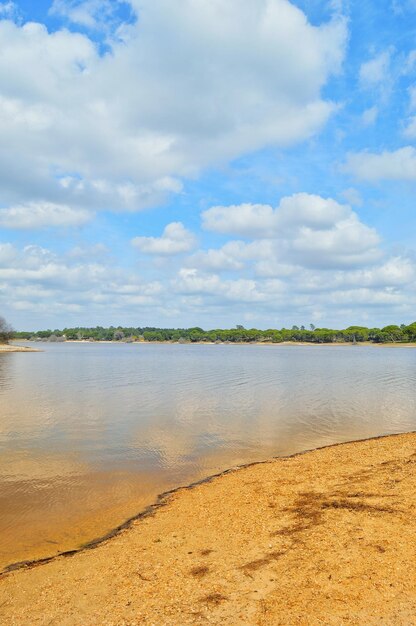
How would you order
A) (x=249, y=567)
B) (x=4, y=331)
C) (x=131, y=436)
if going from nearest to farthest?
1. (x=249, y=567)
2. (x=131, y=436)
3. (x=4, y=331)

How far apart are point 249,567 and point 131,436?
48.1 ft

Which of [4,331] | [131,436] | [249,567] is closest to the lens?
[249,567]

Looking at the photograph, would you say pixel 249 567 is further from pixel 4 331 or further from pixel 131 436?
pixel 4 331

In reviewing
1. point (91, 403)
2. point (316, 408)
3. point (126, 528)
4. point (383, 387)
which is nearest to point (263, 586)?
point (126, 528)

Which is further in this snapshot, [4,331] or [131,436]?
[4,331]

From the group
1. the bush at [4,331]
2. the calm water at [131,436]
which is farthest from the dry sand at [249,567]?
the bush at [4,331]

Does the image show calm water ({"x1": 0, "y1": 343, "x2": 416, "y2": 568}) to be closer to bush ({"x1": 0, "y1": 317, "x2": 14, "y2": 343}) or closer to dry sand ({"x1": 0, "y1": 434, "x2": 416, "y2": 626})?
dry sand ({"x1": 0, "y1": 434, "x2": 416, "y2": 626})

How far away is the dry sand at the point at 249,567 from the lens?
6680 millimetres

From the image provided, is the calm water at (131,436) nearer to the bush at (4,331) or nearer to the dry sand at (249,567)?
the dry sand at (249,567)

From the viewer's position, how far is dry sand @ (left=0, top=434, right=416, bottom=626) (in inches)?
263

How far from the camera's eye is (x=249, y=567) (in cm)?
798

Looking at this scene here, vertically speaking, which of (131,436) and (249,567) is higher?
(249,567)

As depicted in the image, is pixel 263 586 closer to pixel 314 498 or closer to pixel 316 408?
pixel 314 498

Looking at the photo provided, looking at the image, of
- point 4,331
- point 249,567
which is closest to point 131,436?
point 249,567
